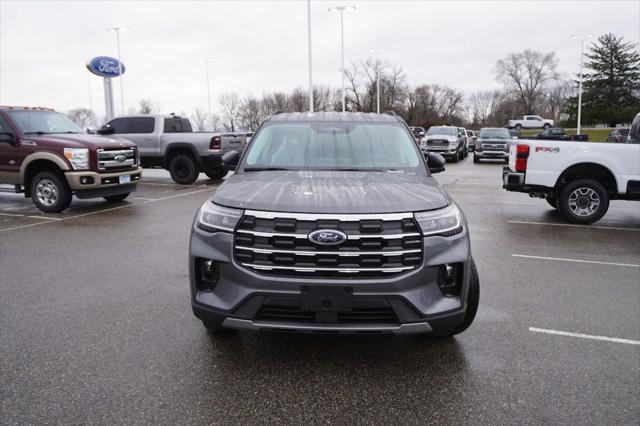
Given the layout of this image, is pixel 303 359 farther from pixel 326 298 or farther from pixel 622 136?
pixel 622 136

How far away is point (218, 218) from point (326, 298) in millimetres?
917

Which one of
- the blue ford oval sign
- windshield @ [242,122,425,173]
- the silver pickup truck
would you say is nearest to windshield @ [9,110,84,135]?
the silver pickup truck

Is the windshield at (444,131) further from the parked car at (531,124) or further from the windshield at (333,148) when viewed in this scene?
the parked car at (531,124)

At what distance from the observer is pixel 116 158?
11008 mm

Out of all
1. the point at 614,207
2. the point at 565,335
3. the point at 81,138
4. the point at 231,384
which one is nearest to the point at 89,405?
the point at 231,384

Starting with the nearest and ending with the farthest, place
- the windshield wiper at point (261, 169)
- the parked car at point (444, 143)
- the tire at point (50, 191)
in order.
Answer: the windshield wiper at point (261, 169) → the tire at point (50, 191) → the parked car at point (444, 143)

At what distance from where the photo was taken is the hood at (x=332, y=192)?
3.28 m

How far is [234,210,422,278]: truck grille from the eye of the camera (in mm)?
3152

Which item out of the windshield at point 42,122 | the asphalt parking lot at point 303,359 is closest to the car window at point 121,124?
the windshield at point 42,122

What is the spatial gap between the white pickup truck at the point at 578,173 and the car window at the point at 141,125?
440 inches

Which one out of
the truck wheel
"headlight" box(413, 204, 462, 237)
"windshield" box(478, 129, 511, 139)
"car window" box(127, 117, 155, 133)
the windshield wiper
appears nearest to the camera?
"headlight" box(413, 204, 462, 237)

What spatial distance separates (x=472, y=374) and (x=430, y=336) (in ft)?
1.88

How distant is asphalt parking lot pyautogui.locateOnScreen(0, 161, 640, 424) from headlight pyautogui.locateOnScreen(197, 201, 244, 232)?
999 millimetres

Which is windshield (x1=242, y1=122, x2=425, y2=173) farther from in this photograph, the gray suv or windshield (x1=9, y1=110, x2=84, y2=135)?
windshield (x1=9, y1=110, x2=84, y2=135)
